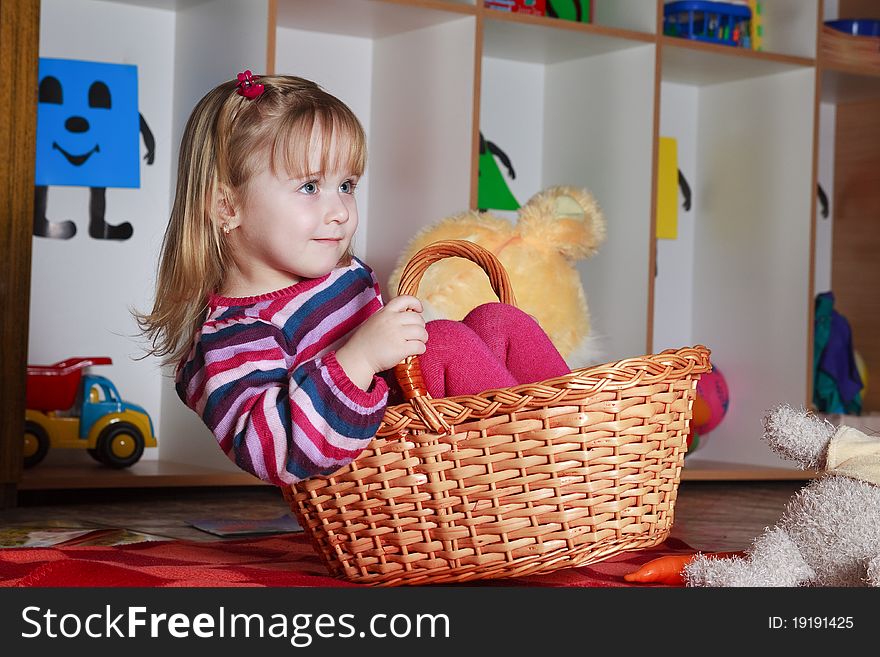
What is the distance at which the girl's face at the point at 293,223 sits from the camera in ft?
3.49

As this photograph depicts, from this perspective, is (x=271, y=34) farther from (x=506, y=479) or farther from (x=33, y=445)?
(x=506, y=479)

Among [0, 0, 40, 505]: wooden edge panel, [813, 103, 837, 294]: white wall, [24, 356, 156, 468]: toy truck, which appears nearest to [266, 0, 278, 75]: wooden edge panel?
[0, 0, 40, 505]: wooden edge panel

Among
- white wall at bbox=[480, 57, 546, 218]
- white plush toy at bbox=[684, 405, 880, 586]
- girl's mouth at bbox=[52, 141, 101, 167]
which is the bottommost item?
white plush toy at bbox=[684, 405, 880, 586]

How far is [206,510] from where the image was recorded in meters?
1.81

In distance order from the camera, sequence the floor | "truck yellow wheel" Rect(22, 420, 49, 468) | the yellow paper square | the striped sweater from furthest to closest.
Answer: the yellow paper square < "truck yellow wheel" Rect(22, 420, 49, 468) < the floor < the striped sweater

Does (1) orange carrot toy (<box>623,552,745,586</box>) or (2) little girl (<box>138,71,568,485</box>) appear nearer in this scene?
(2) little girl (<box>138,71,568,485</box>)

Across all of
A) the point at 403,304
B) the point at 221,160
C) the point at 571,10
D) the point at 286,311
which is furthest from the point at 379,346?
the point at 571,10

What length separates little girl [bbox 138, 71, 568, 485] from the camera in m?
0.97

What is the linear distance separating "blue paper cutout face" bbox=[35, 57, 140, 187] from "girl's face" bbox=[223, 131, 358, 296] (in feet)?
3.71

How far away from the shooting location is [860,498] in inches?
38.6

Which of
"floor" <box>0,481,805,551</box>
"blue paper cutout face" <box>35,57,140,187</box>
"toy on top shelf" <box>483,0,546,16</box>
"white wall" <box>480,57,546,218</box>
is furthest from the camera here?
"white wall" <box>480,57,546,218</box>

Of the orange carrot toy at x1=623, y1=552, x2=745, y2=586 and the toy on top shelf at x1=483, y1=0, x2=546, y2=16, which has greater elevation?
the toy on top shelf at x1=483, y1=0, x2=546, y2=16

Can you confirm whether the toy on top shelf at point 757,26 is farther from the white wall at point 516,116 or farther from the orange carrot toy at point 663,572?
the orange carrot toy at point 663,572

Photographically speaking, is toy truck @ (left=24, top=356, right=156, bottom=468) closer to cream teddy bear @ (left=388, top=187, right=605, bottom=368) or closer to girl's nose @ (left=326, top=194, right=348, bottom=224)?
cream teddy bear @ (left=388, top=187, right=605, bottom=368)
